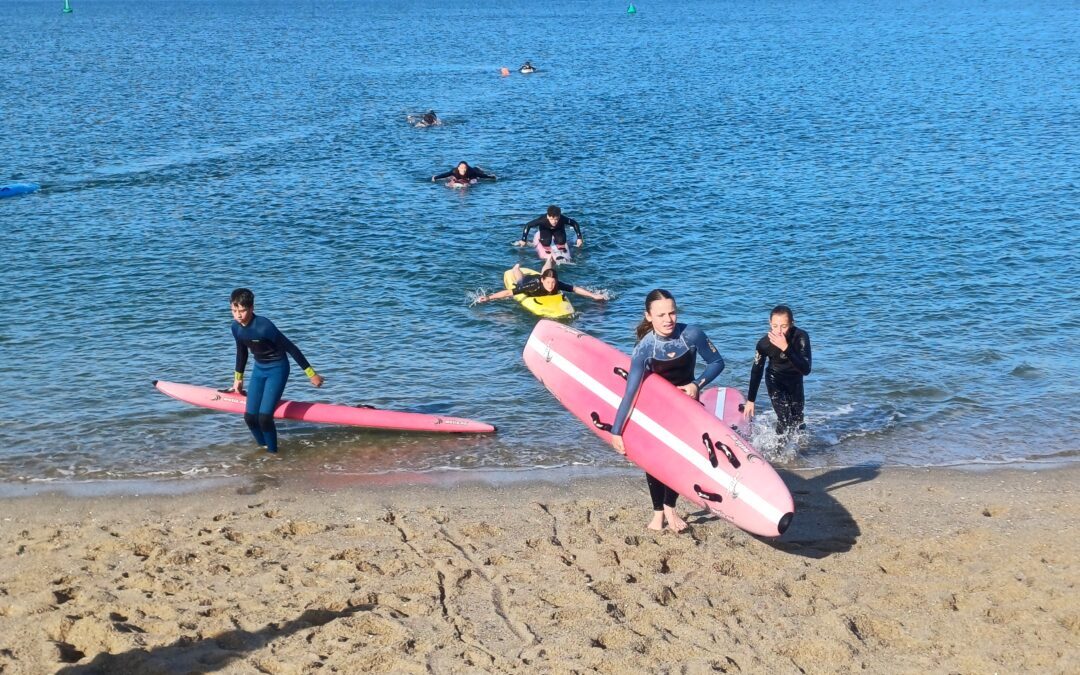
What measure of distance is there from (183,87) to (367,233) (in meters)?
30.0

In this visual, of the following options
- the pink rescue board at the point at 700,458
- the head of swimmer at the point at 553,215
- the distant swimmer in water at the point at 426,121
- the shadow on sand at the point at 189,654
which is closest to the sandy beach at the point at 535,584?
the shadow on sand at the point at 189,654

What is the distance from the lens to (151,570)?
338 inches

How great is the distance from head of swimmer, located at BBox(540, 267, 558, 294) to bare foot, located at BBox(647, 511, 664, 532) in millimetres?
8654

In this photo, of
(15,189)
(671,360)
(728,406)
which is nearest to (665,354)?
(671,360)

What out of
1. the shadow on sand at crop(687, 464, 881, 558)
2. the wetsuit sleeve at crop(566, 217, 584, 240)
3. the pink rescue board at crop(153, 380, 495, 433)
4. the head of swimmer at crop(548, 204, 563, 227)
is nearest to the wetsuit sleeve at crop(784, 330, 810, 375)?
the shadow on sand at crop(687, 464, 881, 558)

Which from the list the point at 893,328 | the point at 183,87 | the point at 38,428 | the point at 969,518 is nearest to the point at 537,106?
the point at 183,87

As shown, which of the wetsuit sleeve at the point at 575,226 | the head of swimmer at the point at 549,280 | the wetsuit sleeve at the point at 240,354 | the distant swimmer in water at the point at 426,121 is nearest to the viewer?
the wetsuit sleeve at the point at 240,354

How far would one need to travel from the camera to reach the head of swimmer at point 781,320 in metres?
10.1

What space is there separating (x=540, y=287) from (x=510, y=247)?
13.9 ft

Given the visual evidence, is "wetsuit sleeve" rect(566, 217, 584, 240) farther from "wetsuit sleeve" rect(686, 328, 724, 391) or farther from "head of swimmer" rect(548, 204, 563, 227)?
"wetsuit sleeve" rect(686, 328, 724, 391)

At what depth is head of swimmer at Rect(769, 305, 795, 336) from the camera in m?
10.1

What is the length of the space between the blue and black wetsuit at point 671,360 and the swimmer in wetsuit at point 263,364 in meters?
3.81

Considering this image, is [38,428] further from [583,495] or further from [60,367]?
[583,495]

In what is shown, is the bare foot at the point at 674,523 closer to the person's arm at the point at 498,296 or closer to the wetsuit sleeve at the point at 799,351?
the wetsuit sleeve at the point at 799,351
